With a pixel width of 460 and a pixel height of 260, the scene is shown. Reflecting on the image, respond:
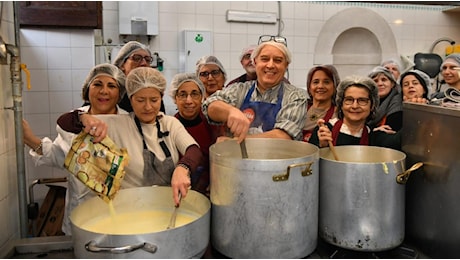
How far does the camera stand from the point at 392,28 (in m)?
4.17

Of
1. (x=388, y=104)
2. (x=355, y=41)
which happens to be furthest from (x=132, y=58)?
(x=355, y=41)

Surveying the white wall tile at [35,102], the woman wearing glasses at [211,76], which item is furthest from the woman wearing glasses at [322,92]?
the white wall tile at [35,102]

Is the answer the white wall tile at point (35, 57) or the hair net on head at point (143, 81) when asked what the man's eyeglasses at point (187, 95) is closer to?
the hair net on head at point (143, 81)

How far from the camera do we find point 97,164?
1.00 metres

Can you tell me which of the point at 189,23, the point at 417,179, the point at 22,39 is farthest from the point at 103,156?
the point at 189,23

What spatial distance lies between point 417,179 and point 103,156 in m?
0.93

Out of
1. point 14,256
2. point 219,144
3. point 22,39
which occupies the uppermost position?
point 22,39

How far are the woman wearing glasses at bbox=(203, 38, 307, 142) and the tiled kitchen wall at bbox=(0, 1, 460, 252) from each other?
6.55ft

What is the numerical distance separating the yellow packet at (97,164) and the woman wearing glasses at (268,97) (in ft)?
1.61

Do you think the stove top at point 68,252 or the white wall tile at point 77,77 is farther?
the white wall tile at point 77,77

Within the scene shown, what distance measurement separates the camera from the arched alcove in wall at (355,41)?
401 centimetres

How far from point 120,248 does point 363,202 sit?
63 centimetres

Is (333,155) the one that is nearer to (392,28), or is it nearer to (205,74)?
(205,74)

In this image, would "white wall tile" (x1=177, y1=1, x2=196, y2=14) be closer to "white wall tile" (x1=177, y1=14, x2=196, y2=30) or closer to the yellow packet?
"white wall tile" (x1=177, y1=14, x2=196, y2=30)
